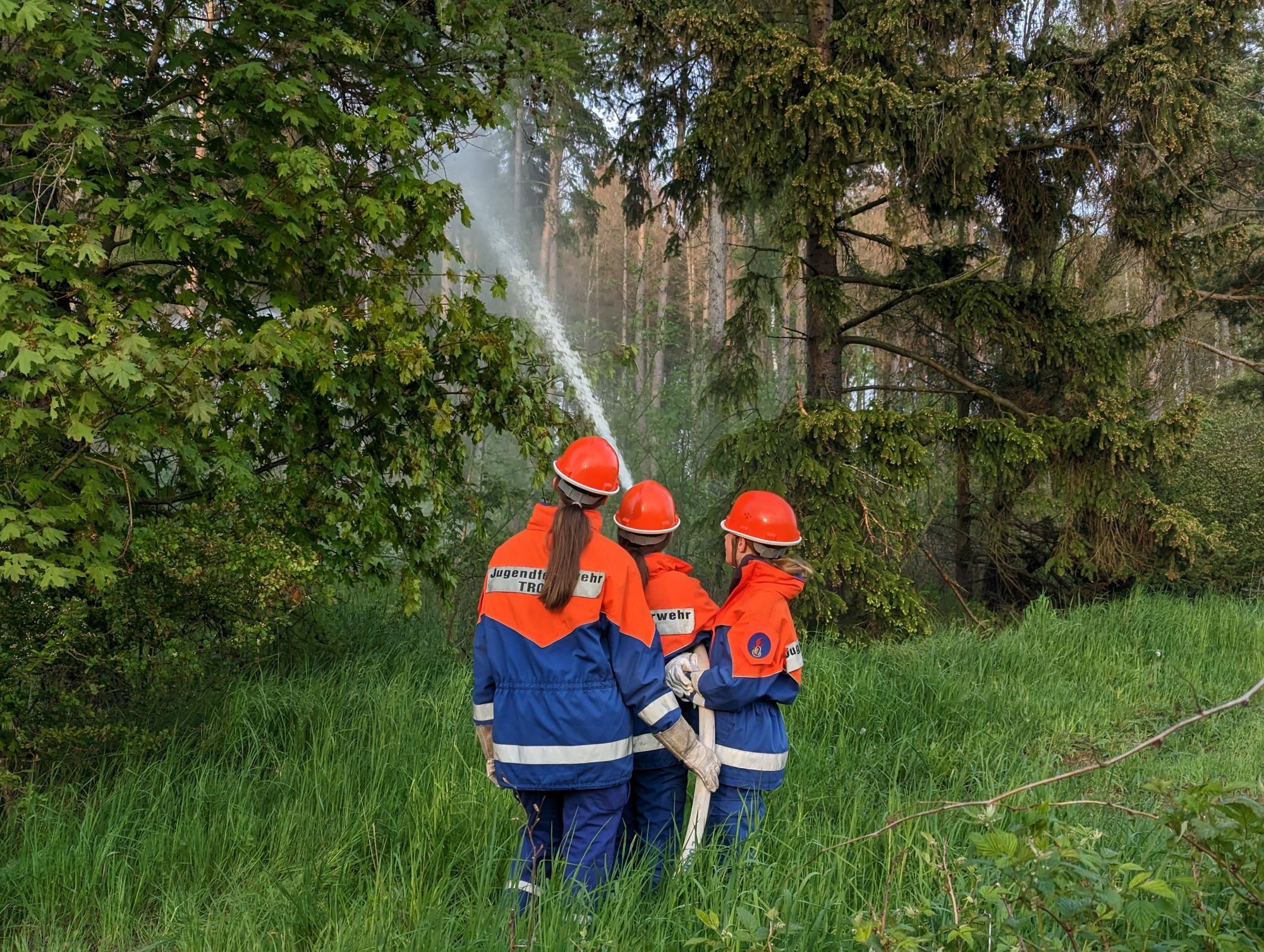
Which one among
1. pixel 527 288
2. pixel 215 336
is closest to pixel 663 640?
pixel 215 336

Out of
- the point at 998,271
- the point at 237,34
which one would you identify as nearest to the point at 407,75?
the point at 237,34

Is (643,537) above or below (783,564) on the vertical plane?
above

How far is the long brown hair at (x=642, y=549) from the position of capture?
11.0 feet

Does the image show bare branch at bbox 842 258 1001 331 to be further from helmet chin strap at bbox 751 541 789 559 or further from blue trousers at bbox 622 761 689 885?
blue trousers at bbox 622 761 689 885

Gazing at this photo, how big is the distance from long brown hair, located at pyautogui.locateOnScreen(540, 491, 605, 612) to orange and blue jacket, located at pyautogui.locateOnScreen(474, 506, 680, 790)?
27 millimetres

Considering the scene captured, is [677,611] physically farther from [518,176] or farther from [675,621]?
[518,176]

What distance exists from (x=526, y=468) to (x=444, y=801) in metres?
6.50

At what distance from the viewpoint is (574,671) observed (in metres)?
2.95

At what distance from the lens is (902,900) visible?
10.5 feet

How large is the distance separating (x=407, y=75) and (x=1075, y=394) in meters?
6.22

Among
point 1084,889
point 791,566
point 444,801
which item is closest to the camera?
point 1084,889

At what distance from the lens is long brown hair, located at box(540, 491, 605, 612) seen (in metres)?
2.88

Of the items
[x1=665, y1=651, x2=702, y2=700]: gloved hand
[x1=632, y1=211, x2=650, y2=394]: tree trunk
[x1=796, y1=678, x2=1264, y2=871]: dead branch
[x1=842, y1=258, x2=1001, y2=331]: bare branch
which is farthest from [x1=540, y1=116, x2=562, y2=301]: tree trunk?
[x1=796, y1=678, x2=1264, y2=871]: dead branch

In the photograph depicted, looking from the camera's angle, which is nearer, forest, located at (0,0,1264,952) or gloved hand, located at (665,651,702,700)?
forest, located at (0,0,1264,952)
